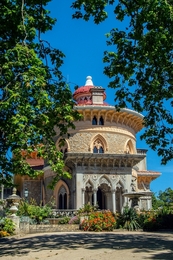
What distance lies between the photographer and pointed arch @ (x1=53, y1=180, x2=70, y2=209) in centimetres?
3006

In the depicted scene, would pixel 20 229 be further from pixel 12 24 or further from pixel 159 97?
pixel 12 24

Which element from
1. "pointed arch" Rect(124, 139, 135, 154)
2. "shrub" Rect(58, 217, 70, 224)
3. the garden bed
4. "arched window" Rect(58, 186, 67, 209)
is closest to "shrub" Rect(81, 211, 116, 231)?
the garden bed

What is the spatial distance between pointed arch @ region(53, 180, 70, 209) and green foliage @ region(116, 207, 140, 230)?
10518mm

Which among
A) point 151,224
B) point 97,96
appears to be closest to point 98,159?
point 97,96

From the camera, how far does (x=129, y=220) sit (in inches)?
776

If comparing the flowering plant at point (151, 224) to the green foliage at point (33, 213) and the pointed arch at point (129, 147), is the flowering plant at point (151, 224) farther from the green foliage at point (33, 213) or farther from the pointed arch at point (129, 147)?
the pointed arch at point (129, 147)

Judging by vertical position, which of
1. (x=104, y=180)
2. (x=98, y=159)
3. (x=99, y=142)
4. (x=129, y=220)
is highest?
(x=99, y=142)

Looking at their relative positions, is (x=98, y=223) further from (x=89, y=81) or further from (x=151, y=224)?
(x=89, y=81)

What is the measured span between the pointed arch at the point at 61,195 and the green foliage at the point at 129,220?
34.5ft

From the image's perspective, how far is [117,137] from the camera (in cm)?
3114

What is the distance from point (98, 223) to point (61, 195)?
12.4m

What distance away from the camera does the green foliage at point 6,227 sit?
16753 mm

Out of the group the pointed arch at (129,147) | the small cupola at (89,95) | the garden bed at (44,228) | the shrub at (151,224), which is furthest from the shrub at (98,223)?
the small cupola at (89,95)

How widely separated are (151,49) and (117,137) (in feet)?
66.4
